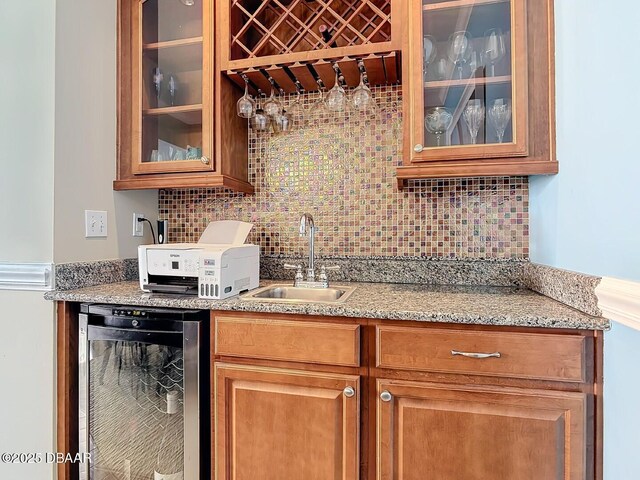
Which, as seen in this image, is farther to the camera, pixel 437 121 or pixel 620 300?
pixel 437 121

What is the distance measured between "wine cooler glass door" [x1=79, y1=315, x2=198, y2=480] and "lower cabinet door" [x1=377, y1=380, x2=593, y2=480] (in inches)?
31.1

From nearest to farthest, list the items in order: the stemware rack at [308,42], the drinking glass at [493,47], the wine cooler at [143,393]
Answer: the wine cooler at [143,393]
the drinking glass at [493,47]
the stemware rack at [308,42]

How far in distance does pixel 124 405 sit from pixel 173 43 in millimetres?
1613

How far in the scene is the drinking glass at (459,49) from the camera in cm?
144

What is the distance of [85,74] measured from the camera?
1570mm

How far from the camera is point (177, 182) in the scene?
5.49 ft

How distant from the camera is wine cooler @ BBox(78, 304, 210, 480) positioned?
49.8 inches

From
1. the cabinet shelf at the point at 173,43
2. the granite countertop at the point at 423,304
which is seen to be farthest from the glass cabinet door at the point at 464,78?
the cabinet shelf at the point at 173,43

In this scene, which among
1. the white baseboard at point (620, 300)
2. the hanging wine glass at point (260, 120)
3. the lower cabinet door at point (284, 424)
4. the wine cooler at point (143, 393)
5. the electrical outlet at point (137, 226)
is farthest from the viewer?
the electrical outlet at point (137, 226)

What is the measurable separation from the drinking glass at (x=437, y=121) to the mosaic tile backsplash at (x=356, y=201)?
31cm

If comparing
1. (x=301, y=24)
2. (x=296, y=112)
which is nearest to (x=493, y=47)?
(x=301, y=24)

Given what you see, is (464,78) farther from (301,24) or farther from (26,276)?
(26,276)

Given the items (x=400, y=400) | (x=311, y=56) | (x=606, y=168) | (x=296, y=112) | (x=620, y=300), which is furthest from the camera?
(x=296, y=112)

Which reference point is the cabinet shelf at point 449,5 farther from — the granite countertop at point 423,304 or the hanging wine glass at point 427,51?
the granite countertop at point 423,304
